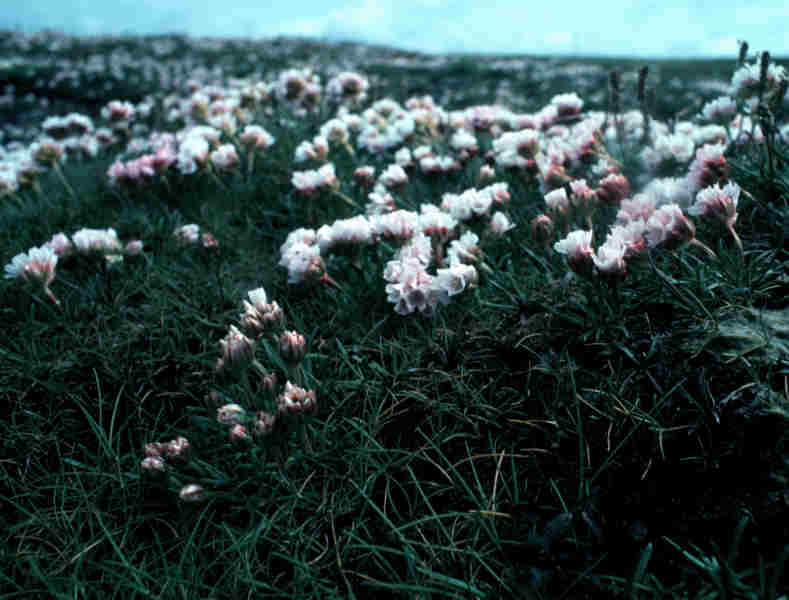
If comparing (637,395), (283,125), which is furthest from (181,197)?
(637,395)

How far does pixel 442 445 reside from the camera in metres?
2.00

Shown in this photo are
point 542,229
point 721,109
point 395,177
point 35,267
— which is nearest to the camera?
point 542,229

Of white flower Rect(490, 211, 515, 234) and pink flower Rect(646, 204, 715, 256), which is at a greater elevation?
pink flower Rect(646, 204, 715, 256)

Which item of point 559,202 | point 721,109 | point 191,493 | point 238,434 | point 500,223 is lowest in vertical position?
point 191,493

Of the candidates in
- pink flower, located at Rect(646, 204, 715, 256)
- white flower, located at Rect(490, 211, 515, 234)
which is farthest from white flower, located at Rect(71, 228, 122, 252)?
pink flower, located at Rect(646, 204, 715, 256)

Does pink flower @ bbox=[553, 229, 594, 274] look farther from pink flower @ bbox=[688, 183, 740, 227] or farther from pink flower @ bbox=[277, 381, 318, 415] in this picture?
pink flower @ bbox=[277, 381, 318, 415]

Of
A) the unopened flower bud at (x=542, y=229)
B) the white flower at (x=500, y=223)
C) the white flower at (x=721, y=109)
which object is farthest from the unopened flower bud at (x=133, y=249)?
the white flower at (x=721, y=109)

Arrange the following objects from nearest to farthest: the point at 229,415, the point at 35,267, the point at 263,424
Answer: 1. the point at 263,424
2. the point at 229,415
3. the point at 35,267

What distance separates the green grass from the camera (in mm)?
1560

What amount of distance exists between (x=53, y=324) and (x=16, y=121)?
1101 centimetres

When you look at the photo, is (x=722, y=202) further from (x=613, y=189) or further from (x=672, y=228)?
(x=613, y=189)

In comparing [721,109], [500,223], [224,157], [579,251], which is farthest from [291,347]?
[721,109]

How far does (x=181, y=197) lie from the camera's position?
4.28 meters

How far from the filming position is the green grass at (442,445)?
1.56 metres
